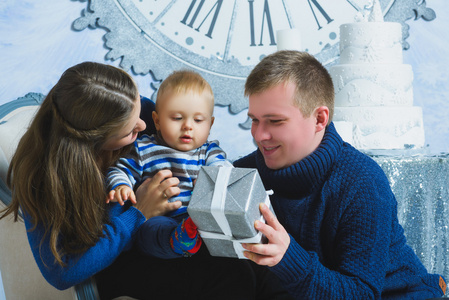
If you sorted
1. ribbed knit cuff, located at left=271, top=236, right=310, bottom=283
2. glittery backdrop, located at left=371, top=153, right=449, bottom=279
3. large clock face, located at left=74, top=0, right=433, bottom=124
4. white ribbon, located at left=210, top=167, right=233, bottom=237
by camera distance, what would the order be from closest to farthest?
white ribbon, located at left=210, top=167, right=233, bottom=237 → ribbed knit cuff, located at left=271, top=236, right=310, bottom=283 → glittery backdrop, located at left=371, top=153, right=449, bottom=279 → large clock face, located at left=74, top=0, right=433, bottom=124

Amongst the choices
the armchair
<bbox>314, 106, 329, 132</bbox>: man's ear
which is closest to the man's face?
<bbox>314, 106, 329, 132</bbox>: man's ear

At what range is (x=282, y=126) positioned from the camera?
1240 millimetres

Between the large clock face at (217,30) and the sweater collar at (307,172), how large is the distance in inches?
64.2

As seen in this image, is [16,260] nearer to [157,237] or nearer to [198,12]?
[157,237]

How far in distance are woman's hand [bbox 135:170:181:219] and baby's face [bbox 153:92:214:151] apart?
0.12 m

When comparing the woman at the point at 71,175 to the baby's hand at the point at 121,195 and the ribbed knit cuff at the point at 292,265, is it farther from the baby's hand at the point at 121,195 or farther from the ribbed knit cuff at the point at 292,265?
the ribbed knit cuff at the point at 292,265

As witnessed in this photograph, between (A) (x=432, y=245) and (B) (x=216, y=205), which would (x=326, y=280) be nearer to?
(B) (x=216, y=205)

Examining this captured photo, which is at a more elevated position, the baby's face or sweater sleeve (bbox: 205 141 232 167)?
the baby's face

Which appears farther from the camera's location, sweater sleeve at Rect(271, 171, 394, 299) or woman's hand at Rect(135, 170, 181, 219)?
woman's hand at Rect(135, 170, 181, 219)

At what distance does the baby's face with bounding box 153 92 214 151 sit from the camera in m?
1.45

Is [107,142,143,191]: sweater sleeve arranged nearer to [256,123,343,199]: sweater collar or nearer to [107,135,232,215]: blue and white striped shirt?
[107,135,232,215]: blue and white striped shirt

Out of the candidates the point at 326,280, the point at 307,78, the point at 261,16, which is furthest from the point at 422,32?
the point at 326,280

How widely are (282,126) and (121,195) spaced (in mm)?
399

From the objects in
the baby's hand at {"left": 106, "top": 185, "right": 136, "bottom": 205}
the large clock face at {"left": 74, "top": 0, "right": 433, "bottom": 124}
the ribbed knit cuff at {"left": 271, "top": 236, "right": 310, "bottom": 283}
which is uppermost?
the large clock face at {"left": 74, "top": 0, "right": 433, "bottom": 124}
